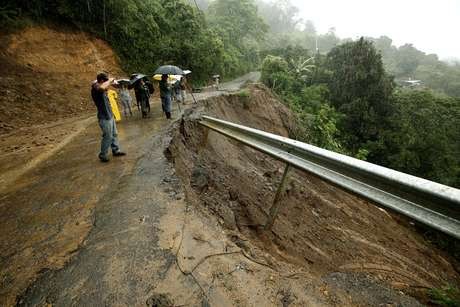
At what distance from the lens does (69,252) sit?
2.46m

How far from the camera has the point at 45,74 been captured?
38.2ft

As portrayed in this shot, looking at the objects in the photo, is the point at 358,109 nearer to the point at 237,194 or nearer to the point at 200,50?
the point at 200,50

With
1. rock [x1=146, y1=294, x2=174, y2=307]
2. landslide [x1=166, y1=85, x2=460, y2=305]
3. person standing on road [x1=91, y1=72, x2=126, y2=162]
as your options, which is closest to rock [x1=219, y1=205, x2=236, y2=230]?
landslide [x1=166, y1=85, x2=460, y2=305]

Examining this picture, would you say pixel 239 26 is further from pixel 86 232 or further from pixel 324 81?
pixel 86 232

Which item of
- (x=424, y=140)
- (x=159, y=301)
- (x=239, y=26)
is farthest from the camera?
(x=239, y=26)

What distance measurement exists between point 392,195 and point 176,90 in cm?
1017

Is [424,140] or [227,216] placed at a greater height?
[227,216]

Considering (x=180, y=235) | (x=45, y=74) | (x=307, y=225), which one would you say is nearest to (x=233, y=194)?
(x=307, y=225)

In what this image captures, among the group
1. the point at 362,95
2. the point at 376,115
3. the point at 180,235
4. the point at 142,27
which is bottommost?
the point at 376,115

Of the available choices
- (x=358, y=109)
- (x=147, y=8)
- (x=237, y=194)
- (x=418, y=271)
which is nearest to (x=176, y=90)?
(x=237, y=194)

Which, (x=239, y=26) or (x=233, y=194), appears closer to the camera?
(x=233, y=194)

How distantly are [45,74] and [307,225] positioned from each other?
43.4 feet

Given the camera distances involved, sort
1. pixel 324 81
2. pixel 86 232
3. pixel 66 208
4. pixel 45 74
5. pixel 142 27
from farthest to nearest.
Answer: pixel 324 81
pixel 142 27
pixel 45 74
pixel 66 208
pixel 86 232

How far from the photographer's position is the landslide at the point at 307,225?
272 centimetres
